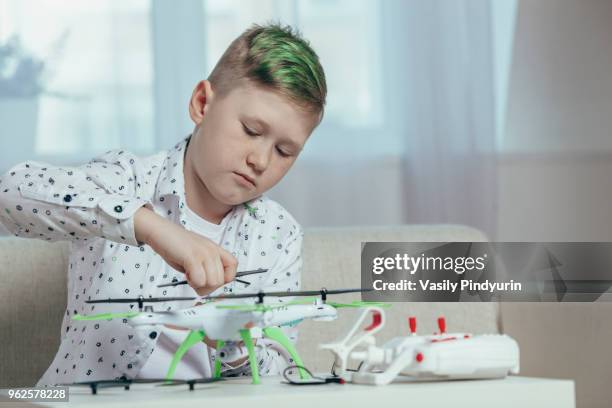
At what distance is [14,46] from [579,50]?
1435 millimetres

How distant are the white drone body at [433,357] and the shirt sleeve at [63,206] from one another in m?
0.24

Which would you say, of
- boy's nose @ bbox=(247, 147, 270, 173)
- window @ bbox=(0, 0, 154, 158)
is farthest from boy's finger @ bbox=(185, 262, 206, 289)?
window @ bbox=(0, 0, 154, 158)

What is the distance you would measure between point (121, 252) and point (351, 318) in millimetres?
475

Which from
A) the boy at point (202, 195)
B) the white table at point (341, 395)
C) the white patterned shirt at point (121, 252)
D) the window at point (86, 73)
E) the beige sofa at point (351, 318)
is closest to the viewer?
the white table at point (341, 395)

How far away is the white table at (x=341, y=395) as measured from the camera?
0.71 meters

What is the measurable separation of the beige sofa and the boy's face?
0.41 metres

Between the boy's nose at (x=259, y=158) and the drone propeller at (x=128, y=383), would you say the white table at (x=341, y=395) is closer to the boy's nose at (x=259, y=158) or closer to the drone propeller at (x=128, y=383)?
the drone propeller at (x=128, y=383)

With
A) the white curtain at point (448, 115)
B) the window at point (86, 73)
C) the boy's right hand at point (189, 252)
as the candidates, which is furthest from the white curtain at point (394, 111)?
the boy's right hand at point (189, 252)

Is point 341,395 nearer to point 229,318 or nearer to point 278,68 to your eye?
point 229,318

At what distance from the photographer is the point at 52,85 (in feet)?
7.26

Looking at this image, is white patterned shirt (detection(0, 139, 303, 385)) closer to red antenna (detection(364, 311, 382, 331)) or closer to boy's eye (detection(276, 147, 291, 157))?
boy's eye (detection(276, 147, 291, 157))

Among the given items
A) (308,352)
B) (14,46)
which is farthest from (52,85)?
(308,352)

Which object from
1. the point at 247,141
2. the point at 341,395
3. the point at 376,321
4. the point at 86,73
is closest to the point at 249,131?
the point at 247,141

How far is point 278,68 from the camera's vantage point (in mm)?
1127
